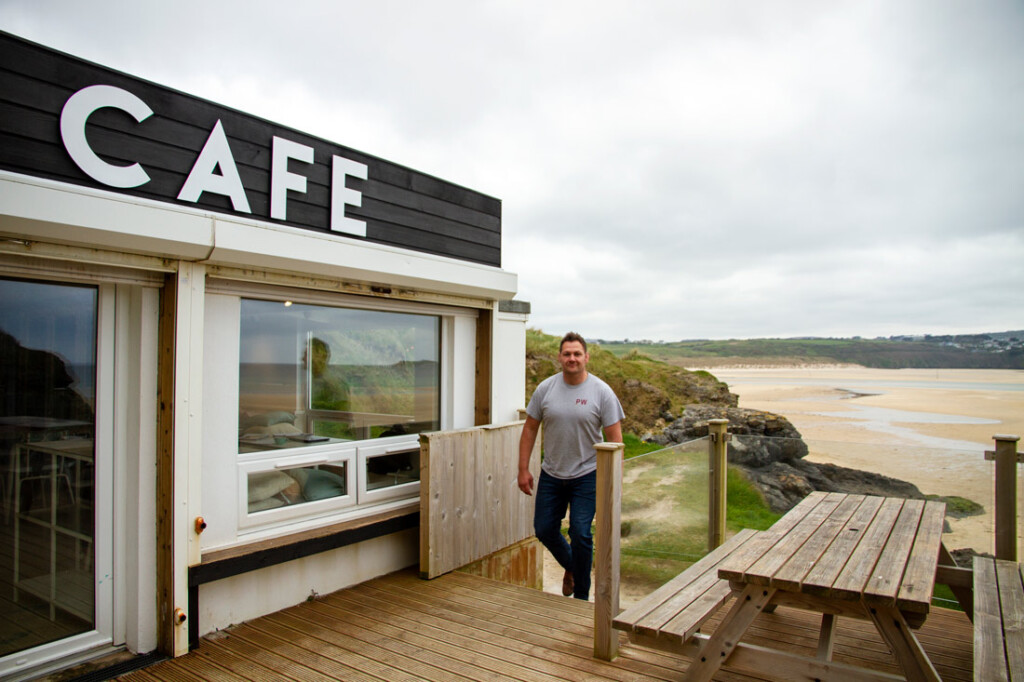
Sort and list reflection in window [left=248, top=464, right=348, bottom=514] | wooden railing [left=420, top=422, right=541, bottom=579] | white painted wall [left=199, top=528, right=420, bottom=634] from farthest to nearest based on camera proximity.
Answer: wooden railing [left=420, top=422, right=541, bottom=579] → reflection in window [left=248, top=464, right=348, bottom=514] → white painted wall [left=199, top=528, right=420, bottom=634]

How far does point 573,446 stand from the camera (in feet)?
12.9

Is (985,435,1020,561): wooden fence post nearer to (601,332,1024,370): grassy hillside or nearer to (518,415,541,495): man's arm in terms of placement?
(518,415,541,495): man's arm

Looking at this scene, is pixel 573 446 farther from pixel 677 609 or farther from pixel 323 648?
pixel 323 648

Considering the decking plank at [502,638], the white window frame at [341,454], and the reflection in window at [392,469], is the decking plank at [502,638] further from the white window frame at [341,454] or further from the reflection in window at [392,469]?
the reflection in window at [392,469]

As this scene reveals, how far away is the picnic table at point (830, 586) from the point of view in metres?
2.06

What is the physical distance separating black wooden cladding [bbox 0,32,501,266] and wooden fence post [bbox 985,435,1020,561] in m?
4.16

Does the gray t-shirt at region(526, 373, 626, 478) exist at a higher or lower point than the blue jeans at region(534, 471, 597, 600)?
higher

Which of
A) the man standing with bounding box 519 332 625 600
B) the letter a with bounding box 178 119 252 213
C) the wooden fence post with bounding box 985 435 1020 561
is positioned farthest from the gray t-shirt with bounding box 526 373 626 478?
the wooden fence post with bounding box 985 435 1020 561

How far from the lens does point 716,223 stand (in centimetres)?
7181

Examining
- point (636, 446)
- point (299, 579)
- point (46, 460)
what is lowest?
point (636, 446)

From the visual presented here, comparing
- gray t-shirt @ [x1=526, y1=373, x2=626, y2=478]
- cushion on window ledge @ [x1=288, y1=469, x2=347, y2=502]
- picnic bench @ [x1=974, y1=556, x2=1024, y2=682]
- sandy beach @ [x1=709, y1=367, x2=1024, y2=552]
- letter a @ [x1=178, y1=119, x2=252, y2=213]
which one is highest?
letter a @ [x1=178, y1=119, x2=252, y2=213]

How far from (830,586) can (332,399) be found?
3.34m

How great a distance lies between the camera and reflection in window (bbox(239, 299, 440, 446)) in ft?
12.6

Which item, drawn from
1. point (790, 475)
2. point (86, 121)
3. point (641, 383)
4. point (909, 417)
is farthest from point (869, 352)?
point (86, 121)
